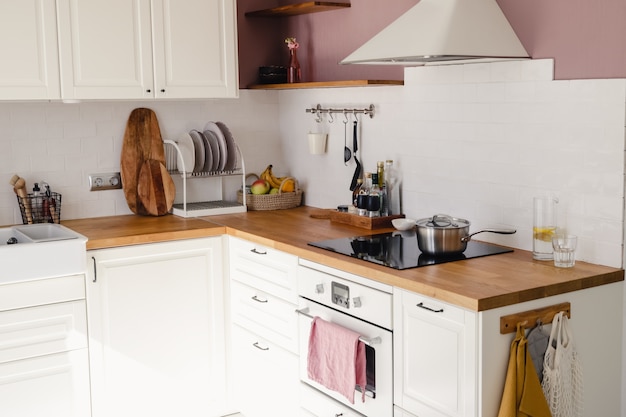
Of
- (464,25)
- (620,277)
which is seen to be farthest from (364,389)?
(464,25)

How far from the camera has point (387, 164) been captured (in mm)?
3766

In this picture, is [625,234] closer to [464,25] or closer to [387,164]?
[464,25]

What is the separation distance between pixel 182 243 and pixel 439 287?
1.54 metres

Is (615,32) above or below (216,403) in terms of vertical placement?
above

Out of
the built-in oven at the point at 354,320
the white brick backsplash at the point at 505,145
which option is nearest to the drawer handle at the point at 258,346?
the built-in oven at the point at 354,320

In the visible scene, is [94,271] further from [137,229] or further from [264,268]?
[264,268]

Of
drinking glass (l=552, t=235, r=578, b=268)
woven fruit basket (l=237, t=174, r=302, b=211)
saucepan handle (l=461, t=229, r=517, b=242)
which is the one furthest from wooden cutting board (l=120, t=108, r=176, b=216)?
drinking glass (l=552, t=235, r=578, b=268)

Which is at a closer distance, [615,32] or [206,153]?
[615,32]

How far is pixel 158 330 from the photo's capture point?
3.69m

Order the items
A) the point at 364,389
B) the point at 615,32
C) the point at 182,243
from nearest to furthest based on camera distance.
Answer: the point at 615,32
the point at 364,389
the point at 182,243

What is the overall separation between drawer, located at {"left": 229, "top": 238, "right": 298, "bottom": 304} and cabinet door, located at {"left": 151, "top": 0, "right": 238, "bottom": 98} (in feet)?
2.68

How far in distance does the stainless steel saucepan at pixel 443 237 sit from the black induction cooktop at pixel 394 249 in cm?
3

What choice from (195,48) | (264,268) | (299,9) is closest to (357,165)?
(264,268)

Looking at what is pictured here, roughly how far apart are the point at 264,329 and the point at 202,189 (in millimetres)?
1124
